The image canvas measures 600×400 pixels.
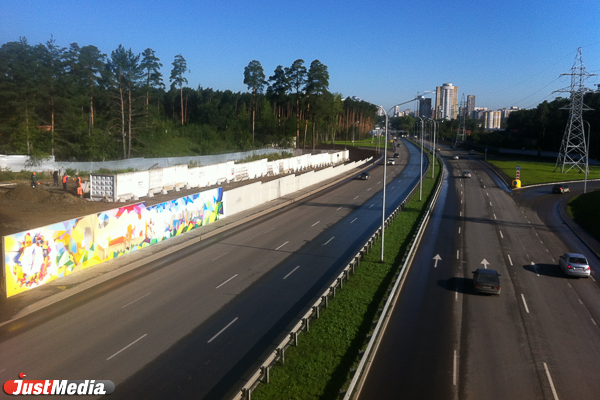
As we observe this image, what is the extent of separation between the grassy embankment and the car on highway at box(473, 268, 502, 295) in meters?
18.9

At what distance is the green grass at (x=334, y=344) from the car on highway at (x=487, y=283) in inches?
148

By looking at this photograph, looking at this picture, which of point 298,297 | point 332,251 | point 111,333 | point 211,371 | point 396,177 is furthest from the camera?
point 396,177

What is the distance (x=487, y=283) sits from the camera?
1988 cm

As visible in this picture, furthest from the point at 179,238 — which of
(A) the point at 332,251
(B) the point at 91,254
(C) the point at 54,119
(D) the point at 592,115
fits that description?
(D) the point at 592,115

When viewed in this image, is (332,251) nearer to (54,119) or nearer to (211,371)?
(211,371)

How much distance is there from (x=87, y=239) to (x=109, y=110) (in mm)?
55381

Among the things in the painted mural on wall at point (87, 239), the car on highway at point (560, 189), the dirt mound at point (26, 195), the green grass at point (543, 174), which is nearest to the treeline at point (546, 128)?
the green grass at point (543, 174)

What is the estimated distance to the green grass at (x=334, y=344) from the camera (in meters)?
11.7

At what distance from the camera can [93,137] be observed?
2370 inches

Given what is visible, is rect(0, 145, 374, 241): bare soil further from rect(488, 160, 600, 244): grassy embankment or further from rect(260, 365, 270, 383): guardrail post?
rect(488, 160, 600, 244): grassy embankment

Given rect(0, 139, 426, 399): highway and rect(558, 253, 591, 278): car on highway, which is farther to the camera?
rect(558, 253, 591, 278): car on highway

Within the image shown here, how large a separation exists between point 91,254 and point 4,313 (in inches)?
220

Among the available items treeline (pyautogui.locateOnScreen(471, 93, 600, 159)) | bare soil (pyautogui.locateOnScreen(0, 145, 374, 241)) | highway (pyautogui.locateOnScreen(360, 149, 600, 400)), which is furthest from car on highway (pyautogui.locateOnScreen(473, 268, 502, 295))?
treeline (pyautogui.locateOnScreen(471, 93, 600, 159))

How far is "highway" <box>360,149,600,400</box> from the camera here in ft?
40.9
